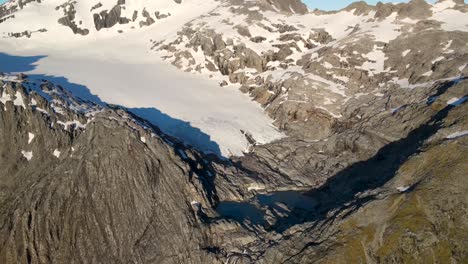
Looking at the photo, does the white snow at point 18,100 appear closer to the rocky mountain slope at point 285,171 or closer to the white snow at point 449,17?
the rocky mountain slope at point 285,171

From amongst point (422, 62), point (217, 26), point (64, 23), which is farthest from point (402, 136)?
point (64, 23)

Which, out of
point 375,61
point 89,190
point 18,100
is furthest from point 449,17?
point 18,100

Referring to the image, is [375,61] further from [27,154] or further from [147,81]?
[27,154]

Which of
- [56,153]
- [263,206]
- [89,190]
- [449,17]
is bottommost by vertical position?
[263,206]

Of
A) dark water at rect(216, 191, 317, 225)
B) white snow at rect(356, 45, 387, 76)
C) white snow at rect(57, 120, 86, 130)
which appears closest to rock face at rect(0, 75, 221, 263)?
white snow at rect(57, 120, 86, 130)

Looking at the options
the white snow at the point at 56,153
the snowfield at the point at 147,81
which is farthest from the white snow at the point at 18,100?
the snowfield at the point at 147,81

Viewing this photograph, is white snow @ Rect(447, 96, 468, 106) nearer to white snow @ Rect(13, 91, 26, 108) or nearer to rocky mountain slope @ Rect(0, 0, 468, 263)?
rocky mountain slope @ Rect(0, 0, 468, 263)
